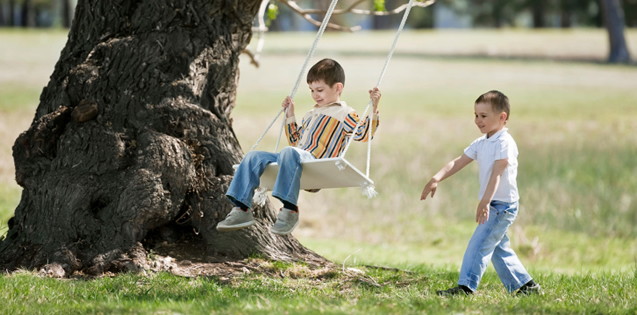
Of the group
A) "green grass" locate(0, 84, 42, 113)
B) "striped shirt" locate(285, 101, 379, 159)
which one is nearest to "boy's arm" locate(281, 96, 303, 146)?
"striped shirt" locate(285, 101, 379, 159)

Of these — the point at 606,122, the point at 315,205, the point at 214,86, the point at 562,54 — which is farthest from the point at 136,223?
the point at 562,54

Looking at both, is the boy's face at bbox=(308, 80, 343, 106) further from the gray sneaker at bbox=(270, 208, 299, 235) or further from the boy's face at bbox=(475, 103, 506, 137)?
the boy's face at bbox=(475, 103, 506, 137)

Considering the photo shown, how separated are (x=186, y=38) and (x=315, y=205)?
25.2 ft

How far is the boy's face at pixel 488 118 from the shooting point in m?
4.80

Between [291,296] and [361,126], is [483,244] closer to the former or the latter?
[361,126]

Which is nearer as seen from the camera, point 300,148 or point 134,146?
point 300,148

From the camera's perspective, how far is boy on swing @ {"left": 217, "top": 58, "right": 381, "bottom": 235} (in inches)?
186

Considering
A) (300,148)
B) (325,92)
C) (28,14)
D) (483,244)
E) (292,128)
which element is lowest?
(483,244)

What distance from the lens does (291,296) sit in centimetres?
467

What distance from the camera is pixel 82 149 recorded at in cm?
578

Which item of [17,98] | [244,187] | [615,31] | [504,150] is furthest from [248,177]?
[615,31]

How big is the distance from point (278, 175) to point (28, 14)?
46.0 metres

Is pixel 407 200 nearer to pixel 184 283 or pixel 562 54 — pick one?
pixel 184 283

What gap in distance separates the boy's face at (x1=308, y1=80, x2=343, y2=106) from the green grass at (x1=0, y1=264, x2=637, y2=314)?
51.9 inches
